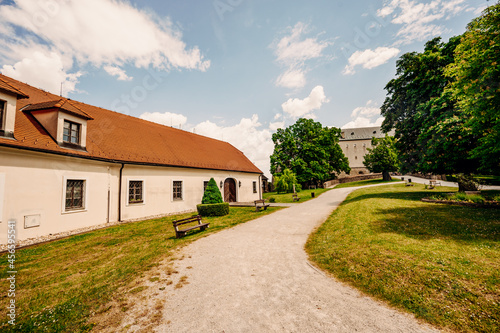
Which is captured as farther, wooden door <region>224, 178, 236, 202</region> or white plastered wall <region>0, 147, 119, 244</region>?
wooden door <region>224, 178, 236, 202</region>

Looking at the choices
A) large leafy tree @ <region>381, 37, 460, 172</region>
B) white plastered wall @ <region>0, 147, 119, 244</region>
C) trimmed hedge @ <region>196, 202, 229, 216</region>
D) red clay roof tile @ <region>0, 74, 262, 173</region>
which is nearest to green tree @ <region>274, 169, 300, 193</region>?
red clay roof tile @ <region>0, 74, 262, 173</region>

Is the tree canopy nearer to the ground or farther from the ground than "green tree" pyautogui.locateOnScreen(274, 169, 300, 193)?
farther from the ground

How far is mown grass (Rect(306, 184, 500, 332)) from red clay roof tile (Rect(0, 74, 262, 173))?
1262cm

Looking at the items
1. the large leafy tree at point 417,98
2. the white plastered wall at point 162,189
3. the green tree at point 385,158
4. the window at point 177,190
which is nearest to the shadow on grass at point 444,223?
the large leafy tree at point 417,98

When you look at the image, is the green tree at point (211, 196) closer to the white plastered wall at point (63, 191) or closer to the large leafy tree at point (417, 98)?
the white plastered wall at point (63, 191)

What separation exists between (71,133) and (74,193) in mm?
3339

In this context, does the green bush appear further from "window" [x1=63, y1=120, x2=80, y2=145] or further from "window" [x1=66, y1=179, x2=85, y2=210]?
"window" [x1=63, y1=120, x2=80, y2=145]

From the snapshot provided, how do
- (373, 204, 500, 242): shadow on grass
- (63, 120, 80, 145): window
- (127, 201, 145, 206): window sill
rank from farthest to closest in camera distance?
(127, 201, 145, 206): window sill → (63, 120, 80, 145): window → (373, 204, 500, 242): shadow on grass

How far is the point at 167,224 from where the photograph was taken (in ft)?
38.6

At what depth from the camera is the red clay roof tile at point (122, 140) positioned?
9.92 m

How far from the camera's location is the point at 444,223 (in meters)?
8.54

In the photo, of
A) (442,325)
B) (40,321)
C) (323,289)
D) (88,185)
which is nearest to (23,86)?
(88,185)

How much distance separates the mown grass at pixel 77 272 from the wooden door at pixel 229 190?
38.6ft

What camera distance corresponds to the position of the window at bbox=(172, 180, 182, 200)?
53.3 ft
